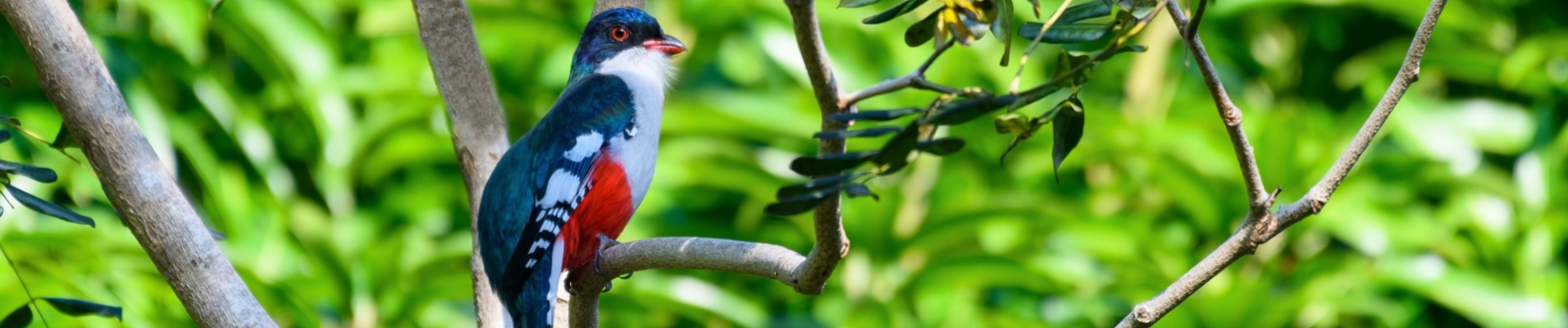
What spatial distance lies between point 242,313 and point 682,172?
2.17 meters

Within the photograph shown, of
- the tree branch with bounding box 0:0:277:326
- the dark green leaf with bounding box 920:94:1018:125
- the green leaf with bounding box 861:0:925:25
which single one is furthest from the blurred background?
the dark green leaf with bounding box 920:94:1018:125

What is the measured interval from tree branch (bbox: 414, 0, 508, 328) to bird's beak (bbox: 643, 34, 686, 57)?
0.91 ft

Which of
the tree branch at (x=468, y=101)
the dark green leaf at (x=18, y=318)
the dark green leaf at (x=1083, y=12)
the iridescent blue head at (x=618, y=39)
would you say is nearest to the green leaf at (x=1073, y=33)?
the dark green leaf at (x=1083, y=12)

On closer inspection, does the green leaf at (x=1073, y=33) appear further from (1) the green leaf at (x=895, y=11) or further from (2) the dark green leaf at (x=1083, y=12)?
(1) the green leaf at (x=895, y=11)

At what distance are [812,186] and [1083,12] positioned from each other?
392 millimetres

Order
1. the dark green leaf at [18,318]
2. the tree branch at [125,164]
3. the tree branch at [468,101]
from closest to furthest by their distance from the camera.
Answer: the tree branch at [125,164] < the dark green leaf at [18,318] < the tree branch at [468,101]

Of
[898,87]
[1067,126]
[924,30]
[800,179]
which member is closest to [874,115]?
[898,87]

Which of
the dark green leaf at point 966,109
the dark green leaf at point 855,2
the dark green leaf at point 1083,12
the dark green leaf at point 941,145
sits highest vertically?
the dark green leaf at point 855,2

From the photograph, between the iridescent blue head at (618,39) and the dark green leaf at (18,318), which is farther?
the iridescent blue head at (618,39)

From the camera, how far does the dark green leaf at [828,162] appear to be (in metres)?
1.26

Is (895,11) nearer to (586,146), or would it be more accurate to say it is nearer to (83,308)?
(586,146)

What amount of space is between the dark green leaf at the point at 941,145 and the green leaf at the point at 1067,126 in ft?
0.72

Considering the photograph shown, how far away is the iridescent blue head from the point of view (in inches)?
89.0

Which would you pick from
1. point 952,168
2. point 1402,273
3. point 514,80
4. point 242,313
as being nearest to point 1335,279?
point 1402,273
